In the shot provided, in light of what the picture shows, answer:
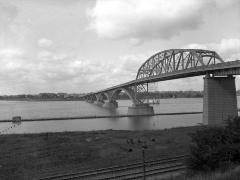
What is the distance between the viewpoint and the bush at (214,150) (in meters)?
12.4

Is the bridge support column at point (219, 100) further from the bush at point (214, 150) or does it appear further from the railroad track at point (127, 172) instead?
the bush at point (214, 150)

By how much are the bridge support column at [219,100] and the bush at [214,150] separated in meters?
33.2

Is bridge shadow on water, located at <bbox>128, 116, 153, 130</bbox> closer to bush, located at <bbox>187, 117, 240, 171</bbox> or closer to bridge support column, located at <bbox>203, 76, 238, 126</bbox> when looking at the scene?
bridge support column, located at <bbox>203, 76, 238, 126</bbox>

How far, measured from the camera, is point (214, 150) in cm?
1259

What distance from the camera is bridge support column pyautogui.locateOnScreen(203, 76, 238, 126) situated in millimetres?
46344

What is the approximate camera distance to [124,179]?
13.5 metres

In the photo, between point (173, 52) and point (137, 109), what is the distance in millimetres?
21403

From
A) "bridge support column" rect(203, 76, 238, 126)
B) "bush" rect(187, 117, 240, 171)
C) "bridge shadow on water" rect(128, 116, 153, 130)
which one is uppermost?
"bridge support column" rect(203, 76, 238, 126)

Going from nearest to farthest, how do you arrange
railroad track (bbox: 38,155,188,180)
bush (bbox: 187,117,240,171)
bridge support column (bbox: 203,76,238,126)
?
bush (bbox: 187,117,240,171) < railroad track (bbox: 38,155,188,180) < bridge support column (bbox: 203,76,238,126)

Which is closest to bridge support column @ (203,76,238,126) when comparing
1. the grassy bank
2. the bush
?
the grassy bank

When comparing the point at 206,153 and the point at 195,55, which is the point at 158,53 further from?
the point at 206,153

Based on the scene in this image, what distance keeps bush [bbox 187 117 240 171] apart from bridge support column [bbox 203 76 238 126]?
109 ft

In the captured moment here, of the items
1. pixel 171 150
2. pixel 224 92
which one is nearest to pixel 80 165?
pixel 171 150

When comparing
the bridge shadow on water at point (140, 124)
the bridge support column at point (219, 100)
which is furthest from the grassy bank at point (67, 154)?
the bridge shadow on water at point (140, 124)
